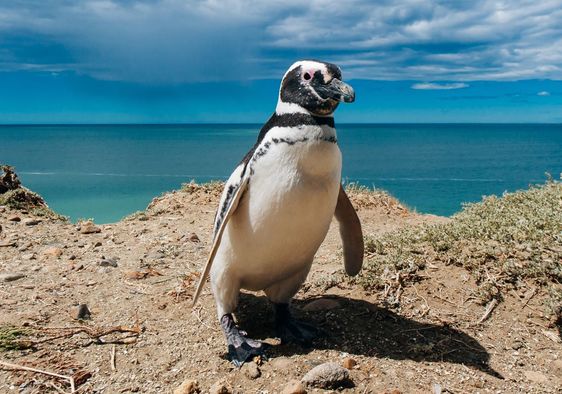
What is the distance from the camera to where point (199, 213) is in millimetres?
7875

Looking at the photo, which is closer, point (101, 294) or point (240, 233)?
point (240, 233)

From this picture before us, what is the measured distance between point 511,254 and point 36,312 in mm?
3810

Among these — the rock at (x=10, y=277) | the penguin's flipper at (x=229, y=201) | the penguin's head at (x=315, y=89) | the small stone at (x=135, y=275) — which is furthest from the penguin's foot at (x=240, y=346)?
the rock at (x=10, y=277)

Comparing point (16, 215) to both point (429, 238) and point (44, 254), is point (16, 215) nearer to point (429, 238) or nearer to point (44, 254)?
point (44, 254)

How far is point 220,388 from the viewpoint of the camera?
2.95m

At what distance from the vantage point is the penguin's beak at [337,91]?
9.34ft

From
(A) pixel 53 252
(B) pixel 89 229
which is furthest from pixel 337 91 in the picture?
(B) pixel 89 229

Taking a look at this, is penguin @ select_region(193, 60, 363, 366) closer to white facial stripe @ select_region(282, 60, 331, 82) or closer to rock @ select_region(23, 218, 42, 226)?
white facial stripe @ select_region(282, 60, 331, 82)

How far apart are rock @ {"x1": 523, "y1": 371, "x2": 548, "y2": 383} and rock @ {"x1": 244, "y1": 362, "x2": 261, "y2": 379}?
169cm

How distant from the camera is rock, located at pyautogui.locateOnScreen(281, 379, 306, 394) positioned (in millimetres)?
2896

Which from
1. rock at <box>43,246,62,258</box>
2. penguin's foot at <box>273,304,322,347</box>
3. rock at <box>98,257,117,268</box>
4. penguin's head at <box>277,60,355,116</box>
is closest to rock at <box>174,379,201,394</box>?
penguin's foot at <box>273,304,322,347</box>

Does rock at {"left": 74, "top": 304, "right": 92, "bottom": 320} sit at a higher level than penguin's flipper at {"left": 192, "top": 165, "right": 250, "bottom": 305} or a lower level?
lower

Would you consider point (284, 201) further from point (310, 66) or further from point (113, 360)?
point (113, 360)

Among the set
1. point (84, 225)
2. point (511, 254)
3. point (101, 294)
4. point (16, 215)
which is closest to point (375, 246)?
point (511, 254)
